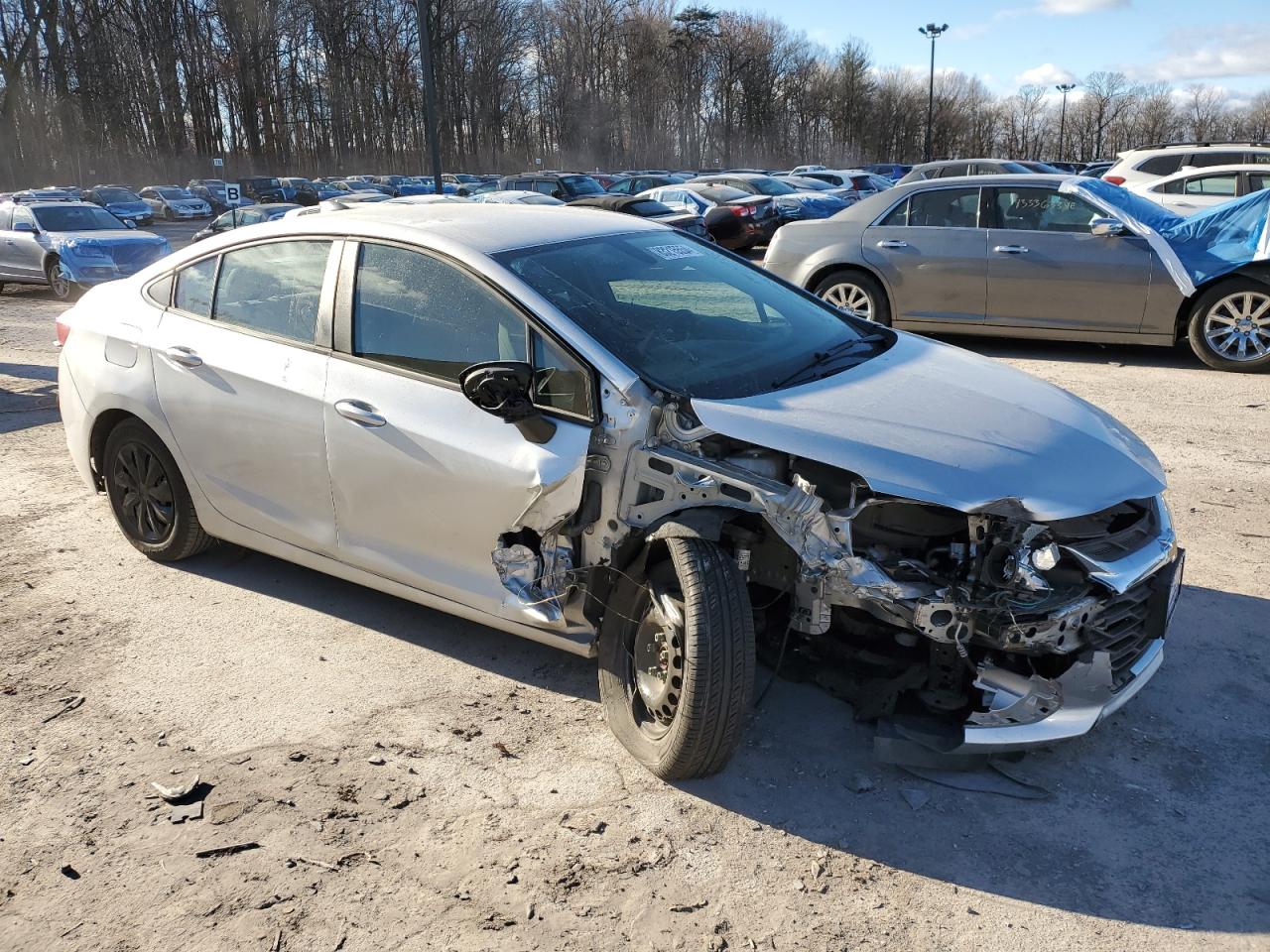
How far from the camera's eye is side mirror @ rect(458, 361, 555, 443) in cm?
331

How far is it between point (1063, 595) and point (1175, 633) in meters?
1.44

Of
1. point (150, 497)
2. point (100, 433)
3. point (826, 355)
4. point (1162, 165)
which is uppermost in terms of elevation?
point (1162, 165)

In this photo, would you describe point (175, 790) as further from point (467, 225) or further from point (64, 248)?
point (64, 248)

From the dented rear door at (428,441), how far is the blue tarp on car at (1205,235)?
7.07 metres

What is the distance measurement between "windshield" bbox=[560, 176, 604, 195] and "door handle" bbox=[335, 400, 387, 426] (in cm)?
2544

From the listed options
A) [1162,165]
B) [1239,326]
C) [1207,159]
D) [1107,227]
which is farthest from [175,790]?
[1207,159]

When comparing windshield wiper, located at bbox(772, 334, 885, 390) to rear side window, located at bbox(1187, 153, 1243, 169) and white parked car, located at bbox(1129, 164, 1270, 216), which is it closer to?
white parked car, located at bbox(1129, 164, 1270, 216)

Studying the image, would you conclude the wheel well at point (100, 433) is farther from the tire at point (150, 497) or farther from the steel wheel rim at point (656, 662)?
the steel wheel rim at point (656, 662)

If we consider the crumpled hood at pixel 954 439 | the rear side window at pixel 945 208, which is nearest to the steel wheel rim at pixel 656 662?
the crumpled hood at pixel 954 439

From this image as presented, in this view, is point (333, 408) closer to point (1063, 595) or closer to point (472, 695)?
point (472, 695)

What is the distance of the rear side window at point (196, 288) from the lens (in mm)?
4602

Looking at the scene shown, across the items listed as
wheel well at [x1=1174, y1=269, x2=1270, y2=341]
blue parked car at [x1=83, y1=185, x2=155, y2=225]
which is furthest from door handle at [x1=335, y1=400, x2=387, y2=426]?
blue parked car at [x1=83, y1=185, x2=155, y2=225]

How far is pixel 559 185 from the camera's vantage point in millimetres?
28594

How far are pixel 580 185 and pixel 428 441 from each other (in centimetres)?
2671
